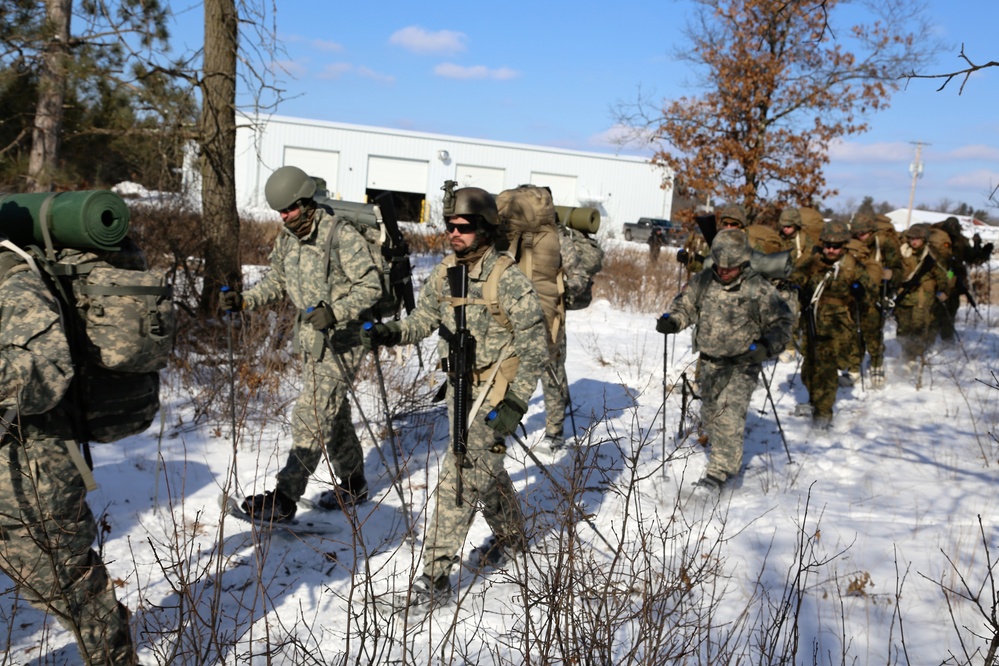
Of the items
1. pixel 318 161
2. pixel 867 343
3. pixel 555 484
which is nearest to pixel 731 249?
pixel 555 484

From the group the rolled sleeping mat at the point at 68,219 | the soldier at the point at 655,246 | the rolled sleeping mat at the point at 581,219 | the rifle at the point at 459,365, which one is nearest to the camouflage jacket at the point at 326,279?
the rifle at the point at 459,365

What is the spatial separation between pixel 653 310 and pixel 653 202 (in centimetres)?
3250

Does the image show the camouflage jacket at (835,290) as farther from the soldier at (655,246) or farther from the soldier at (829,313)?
the soldier at (655,246)

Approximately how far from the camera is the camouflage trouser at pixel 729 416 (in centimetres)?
538

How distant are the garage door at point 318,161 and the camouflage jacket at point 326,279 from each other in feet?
113

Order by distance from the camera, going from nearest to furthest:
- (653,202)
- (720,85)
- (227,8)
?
1. (227,8)
2. (720,85)
3. (653,202)

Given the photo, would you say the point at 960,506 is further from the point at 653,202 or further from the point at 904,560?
the point at 653,202

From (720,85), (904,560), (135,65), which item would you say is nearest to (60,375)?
(904,560)

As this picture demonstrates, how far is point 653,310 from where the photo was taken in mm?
13508

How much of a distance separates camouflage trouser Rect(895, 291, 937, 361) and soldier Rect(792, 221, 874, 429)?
200cm

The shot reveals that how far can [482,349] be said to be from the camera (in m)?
3.95

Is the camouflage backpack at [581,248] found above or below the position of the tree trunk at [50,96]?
below

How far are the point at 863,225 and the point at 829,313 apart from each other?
172 centimetres

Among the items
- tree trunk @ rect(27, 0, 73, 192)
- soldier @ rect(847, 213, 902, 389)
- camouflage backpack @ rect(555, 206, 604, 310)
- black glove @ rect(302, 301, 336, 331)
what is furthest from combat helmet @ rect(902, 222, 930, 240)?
tree trunk @ rect(27, 0, 73, 192)
